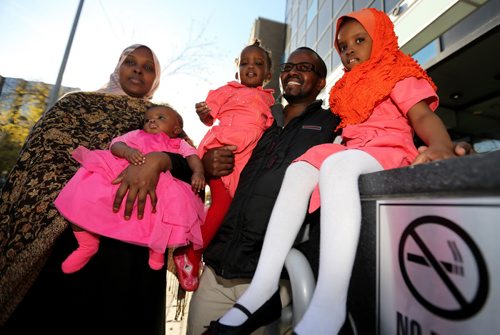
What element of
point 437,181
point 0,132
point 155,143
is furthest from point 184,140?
point 0,132

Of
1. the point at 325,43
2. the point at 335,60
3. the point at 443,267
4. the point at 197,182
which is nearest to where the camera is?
the point at 443,267

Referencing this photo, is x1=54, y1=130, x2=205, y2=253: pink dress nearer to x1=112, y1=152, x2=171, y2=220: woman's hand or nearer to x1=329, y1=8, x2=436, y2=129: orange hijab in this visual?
x1=112, y1=152, x2=171, y2=220: woman's hand

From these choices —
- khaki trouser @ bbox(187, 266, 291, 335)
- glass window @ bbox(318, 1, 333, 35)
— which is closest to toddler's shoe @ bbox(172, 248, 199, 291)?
khaki trouser @ bbox(187, 266, 291, 335)

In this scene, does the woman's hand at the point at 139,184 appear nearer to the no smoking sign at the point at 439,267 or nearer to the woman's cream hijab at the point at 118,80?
the woman's cream hijab at the point at 118,80

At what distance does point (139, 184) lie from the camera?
135cm

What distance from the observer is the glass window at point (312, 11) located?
32.3ft

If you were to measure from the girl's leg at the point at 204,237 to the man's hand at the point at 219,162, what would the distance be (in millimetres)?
73

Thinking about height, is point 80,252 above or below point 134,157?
below

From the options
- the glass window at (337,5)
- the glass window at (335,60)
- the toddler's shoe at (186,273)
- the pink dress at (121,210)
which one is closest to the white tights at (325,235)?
the pink dress at (121,210)

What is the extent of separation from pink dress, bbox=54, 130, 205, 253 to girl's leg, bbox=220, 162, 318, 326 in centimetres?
51

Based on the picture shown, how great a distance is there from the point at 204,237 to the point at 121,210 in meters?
0.50

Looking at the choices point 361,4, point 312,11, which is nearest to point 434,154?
point 361,4

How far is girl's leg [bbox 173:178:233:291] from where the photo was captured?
1601 millimetres

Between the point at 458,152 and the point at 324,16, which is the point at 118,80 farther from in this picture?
the point at 324,16
